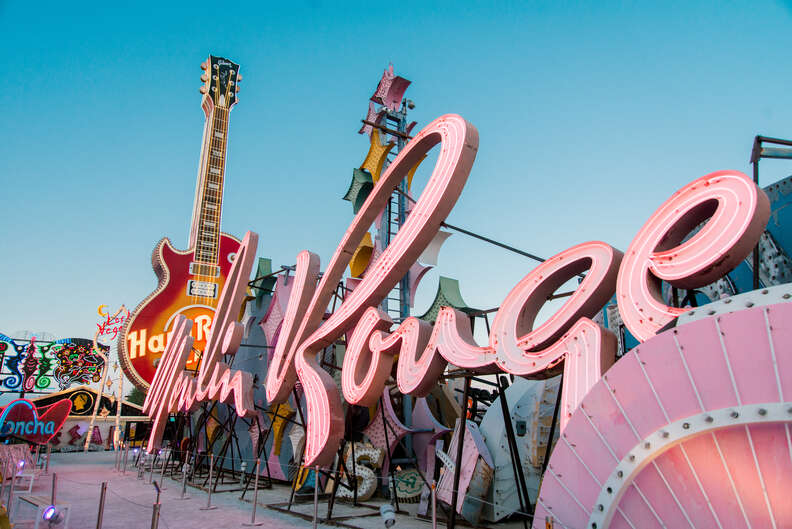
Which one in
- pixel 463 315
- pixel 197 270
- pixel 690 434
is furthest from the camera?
pixel 197 270

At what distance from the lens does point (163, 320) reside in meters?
35.2

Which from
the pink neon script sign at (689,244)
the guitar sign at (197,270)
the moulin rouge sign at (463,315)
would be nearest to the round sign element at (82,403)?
the guitar sign at (197,270)

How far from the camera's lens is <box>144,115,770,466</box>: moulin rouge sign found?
479 cm

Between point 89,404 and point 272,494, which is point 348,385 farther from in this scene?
point 89,404

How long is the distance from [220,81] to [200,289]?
18717 mm

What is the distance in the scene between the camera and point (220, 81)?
143 feet

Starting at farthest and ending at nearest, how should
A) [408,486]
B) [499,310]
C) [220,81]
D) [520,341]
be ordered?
[220,81] → [408,486] → [499,310] → [520,341]

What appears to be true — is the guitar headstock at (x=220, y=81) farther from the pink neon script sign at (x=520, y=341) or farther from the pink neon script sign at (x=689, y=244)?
the pink neon script sign at (x=689, y=244)

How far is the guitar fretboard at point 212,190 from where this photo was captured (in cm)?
3844

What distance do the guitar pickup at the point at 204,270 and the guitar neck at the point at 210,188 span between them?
1.14 feet

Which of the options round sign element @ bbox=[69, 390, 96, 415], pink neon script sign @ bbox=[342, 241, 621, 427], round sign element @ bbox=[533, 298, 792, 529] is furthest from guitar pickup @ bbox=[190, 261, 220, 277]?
round sign element @ bbox=[533, 298, 792, 529]

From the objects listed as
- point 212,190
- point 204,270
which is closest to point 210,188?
point 212,190

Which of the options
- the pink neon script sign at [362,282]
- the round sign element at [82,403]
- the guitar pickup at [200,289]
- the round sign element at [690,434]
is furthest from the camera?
the round sign element at [82,403]

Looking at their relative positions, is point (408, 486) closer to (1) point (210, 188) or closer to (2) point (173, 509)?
(2) point (173, 509)
